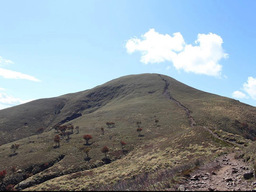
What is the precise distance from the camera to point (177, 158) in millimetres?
33656

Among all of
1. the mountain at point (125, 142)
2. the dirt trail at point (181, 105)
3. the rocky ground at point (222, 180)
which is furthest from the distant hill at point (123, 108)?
the rocky ground at point (222, 180)

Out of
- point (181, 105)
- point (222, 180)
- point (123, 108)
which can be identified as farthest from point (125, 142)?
point (181, 105)

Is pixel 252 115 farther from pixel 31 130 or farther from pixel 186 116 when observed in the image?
pixel 31 130

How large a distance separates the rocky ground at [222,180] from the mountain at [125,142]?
3520mm

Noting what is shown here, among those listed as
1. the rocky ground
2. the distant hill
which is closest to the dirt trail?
the distant hill

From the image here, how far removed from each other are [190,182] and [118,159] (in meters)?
31.4

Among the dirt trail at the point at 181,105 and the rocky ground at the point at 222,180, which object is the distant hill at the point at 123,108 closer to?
the dirt trail at the point at 181,105

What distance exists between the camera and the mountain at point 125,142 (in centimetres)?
3248

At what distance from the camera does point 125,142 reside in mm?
56594

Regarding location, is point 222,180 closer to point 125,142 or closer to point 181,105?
point 125,142

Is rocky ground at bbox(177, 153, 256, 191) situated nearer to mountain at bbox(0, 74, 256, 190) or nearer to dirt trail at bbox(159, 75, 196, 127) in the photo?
mountain at bbox(0, 74, 256, 190)

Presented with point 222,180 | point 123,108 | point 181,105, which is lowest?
point 222,180

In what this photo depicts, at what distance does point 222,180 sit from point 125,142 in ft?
134

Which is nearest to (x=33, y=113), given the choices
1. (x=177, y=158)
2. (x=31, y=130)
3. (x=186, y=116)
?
(x=31, y=130)
